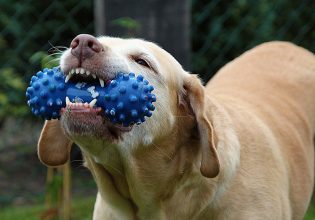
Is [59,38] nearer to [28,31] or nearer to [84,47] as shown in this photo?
[28,31]

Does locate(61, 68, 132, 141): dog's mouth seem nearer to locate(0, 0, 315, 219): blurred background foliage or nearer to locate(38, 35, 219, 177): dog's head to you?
locate(38, 35, 219, 177): dog's head

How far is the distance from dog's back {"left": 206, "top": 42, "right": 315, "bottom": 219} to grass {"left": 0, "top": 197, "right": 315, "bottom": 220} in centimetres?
109

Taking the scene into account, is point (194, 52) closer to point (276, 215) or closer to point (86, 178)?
point (86, 178)

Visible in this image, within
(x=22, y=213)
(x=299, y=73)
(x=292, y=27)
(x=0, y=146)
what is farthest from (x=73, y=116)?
(x=292, y=27)

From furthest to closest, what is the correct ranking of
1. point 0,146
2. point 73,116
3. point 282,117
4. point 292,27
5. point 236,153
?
point 292,27
point 0,146
point 282,117
point 236,153
point 73,116

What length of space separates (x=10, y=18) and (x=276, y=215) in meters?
2.95

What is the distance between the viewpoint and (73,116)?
10.1ft

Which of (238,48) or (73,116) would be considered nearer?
(73,116)

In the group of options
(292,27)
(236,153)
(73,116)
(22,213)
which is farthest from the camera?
(292,27)

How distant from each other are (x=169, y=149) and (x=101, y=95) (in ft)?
2.13

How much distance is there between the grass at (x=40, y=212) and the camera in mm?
5602

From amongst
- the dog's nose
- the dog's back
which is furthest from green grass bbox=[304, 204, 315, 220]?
the dog's nose

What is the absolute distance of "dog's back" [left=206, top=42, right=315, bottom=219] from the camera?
13.0ft

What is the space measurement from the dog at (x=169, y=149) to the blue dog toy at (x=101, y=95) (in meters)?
0.04
